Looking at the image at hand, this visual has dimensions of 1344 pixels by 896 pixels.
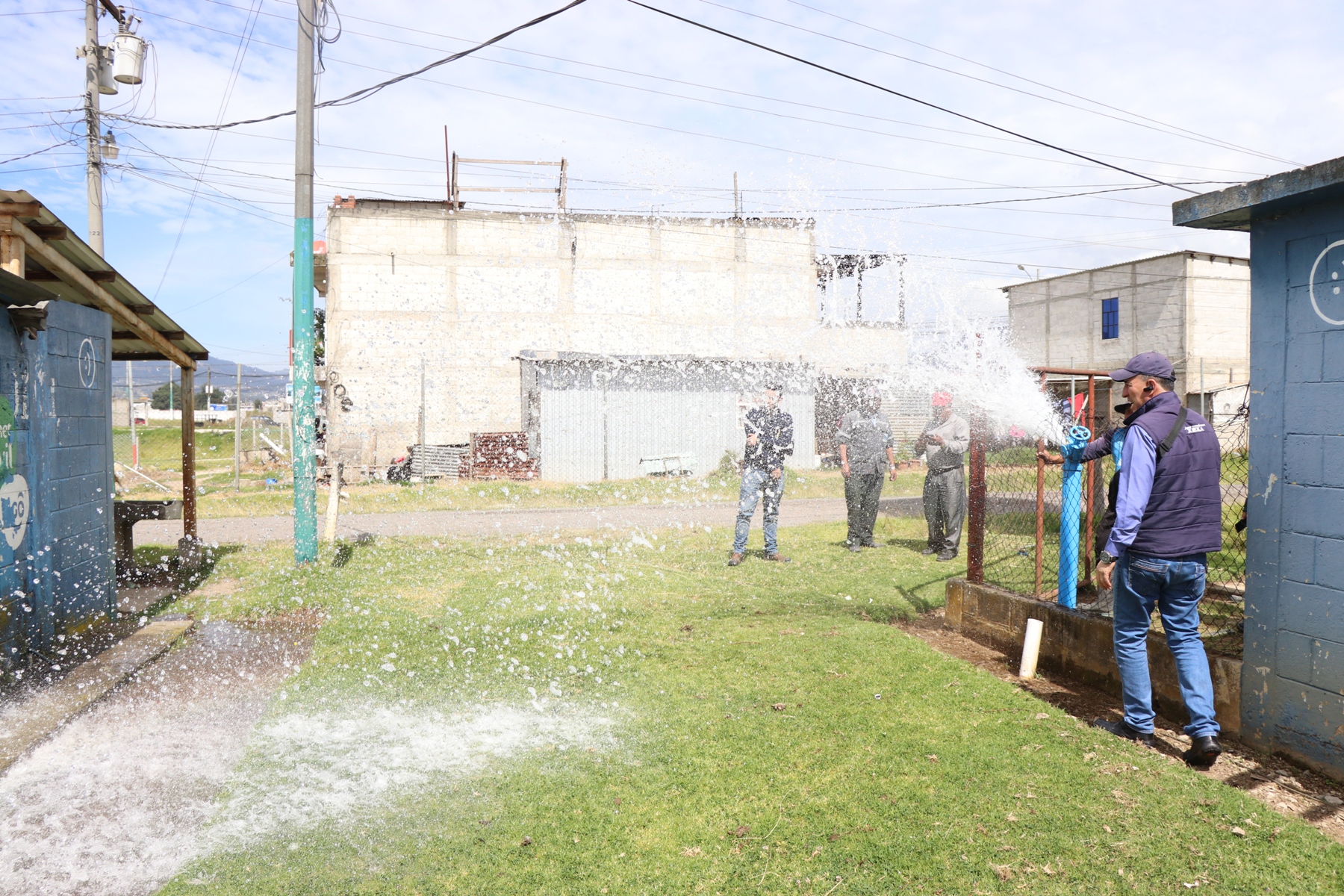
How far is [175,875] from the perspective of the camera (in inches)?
125

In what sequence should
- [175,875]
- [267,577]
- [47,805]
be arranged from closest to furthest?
[175,875] < [47,805] < [267,577]

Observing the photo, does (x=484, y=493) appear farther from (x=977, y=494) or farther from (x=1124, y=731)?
(x=1124, y=731)

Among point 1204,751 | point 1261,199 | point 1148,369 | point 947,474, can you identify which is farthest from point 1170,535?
point 947,474

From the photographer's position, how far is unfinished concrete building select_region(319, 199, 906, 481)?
883 inches

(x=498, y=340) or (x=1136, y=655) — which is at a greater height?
(x=498, y=340)

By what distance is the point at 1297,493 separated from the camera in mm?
4039

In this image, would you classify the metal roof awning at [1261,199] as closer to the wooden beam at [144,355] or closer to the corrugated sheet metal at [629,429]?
the wooden beam at [144,355]

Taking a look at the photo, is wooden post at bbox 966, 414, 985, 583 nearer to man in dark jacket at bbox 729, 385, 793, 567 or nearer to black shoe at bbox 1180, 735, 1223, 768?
black shoe at bbox 1180, 735, 1223, 768

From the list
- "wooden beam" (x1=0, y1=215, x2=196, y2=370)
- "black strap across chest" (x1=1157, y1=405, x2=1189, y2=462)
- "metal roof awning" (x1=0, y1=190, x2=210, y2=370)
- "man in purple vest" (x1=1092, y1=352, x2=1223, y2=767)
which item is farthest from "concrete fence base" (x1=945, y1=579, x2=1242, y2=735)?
"wooden beam" (x1=0, y1=215, x2=196, y2=370)

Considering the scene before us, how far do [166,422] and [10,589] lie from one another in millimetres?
56987

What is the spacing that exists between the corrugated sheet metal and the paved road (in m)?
4.33

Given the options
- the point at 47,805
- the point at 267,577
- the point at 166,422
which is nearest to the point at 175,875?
the point at 47,805

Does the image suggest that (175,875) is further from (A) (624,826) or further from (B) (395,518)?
(B) (395,518)

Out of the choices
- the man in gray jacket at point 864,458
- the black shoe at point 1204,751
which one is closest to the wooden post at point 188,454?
the man in gray jacket at point 864,458
